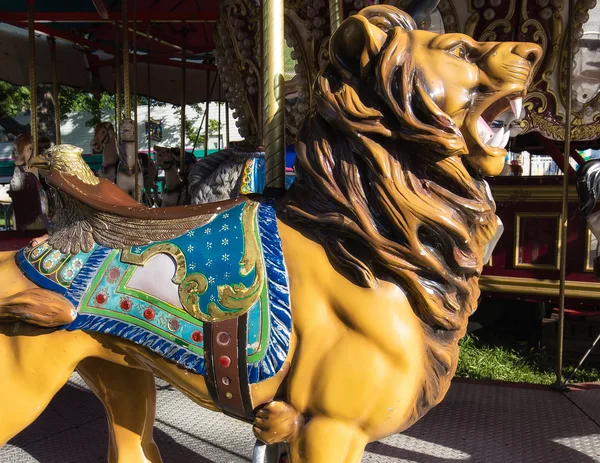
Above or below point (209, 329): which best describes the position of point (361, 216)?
above

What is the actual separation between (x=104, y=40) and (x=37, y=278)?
7394 millimetres

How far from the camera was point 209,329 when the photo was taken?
126cm

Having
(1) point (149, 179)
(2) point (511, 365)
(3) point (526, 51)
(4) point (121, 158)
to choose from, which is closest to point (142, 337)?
(3) point (526, 51)

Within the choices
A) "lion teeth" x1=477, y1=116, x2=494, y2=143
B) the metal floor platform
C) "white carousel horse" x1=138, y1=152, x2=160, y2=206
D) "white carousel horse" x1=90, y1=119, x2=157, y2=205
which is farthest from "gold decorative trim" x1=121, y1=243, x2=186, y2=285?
"white carousel horse" x1=138, y1=152, x2=160, y2=206

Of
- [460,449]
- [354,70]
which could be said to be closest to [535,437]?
[460,449]

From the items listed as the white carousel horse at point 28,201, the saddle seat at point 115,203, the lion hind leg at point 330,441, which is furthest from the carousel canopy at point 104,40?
the lion hind leg at point 330,441

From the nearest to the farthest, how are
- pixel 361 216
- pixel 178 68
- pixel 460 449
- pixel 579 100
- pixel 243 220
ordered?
pixel 361 216
pixel 243 220
pixel 460 449
pixel 579 100
pixel 178 68

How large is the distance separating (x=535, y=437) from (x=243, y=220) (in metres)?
2.09

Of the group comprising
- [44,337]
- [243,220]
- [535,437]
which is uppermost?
[243,220]

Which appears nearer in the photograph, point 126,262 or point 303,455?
point 303,455

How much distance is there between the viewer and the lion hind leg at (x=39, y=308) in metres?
1.32

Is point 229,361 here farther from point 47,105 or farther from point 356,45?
point 47,105

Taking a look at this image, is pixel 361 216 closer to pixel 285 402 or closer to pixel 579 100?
pixel 285 402

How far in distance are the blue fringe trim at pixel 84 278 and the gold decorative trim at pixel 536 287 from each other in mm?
3419
